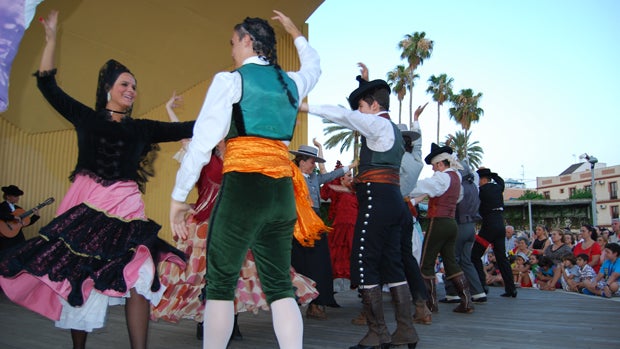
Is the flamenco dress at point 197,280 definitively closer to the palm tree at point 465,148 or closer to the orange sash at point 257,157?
the orange sash at point 257,157

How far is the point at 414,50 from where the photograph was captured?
120 feet

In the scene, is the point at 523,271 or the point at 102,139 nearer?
the point at 102,139

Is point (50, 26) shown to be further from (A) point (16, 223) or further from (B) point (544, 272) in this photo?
(B) point (544, 272)

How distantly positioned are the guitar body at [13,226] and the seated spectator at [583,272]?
9.29 meters

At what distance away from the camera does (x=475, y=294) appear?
21.5 ft

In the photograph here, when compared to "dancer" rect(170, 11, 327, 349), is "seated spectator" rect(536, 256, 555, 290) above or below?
below

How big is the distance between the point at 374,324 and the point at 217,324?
1598 mm

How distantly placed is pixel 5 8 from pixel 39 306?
1.62m

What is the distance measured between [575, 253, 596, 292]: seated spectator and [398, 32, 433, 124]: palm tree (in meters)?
28.8

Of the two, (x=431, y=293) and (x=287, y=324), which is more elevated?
(x=287, y=324)

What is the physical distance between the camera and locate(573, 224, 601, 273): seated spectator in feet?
28.9

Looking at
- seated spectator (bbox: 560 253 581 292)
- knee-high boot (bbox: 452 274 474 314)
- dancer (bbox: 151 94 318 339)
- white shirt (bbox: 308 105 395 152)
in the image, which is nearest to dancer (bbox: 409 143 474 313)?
knee-high boot (bbox: 452 274 474 314)

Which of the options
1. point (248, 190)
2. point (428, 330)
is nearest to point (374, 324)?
point (428, 330)

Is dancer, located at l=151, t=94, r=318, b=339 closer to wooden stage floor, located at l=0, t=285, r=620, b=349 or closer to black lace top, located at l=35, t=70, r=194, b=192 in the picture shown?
wooden stage floor, located at l=0, t=285, r=620, b=349
